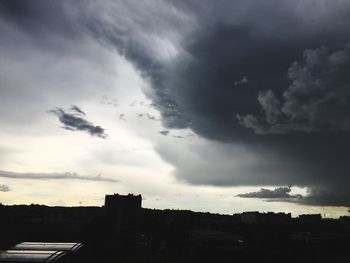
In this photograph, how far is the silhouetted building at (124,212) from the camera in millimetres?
127000

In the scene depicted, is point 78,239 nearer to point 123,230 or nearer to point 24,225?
point 24,225

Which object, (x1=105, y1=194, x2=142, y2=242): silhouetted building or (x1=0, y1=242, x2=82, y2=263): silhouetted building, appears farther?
(x1=105, y1=194, x2=142, y2=242): silhouetted building

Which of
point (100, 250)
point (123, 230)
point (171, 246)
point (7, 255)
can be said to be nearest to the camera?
point (7, 255)

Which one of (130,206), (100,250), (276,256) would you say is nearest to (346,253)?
(276,256)

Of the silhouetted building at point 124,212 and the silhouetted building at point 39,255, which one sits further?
the silhouetted building at point 124,212

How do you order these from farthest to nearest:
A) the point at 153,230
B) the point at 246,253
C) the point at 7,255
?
the point at 153,230 → the point at 246,253 → the point at 7,255

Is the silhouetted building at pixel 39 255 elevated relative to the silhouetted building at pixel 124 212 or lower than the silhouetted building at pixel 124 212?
lower

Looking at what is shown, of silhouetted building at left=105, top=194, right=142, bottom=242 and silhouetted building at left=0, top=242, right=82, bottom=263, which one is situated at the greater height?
silhouetted building at left=105, top=194, right=142, bottom=242

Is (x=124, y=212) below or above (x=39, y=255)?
above

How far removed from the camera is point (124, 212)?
423 feet

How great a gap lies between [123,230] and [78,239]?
38.2 meters

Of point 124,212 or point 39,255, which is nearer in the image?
point 39,255

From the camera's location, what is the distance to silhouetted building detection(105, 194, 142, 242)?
127000mm

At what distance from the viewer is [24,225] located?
86938 mm
